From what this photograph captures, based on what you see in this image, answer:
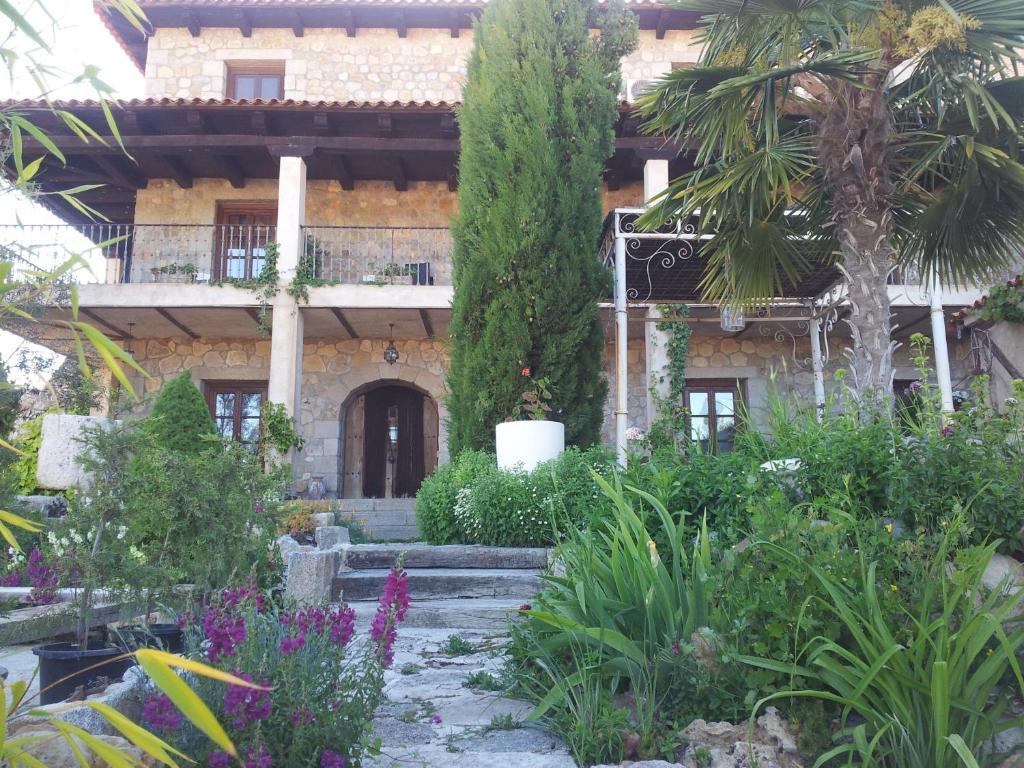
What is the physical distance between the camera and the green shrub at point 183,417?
766 centimetres

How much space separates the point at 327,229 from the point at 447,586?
8.41 meters

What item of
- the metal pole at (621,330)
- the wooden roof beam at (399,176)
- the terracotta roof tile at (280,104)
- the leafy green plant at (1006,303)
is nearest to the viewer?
the metal pole at (621,330)

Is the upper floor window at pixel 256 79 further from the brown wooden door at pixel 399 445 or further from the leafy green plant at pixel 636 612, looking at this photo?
the leafy green plant at pixel 636 612

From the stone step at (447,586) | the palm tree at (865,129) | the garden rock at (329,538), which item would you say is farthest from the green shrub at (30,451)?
the palm tree at (865,129)

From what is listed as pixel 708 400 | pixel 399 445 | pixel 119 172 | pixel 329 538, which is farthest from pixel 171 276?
pixel 708 400

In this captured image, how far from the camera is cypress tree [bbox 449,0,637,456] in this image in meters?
7.48

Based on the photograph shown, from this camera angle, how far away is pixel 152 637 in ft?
9.17

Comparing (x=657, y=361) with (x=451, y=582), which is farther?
(x=657, y=361)

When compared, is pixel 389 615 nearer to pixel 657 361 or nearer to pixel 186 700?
pixel 186 700

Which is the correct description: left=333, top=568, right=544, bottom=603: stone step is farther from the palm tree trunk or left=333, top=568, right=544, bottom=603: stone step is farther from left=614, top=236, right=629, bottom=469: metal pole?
left=614, top=236, right=629, bottom=469: metal pole

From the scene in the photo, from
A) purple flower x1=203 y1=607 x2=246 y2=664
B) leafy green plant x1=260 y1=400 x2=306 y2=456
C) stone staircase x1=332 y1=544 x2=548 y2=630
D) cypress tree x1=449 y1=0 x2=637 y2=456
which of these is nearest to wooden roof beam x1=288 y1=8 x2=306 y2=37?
cypress tree x1=449 y1=0 x2=637 y2=456

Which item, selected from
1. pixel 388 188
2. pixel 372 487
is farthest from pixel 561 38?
pixel 372 487

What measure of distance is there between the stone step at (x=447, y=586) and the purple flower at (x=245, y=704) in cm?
272

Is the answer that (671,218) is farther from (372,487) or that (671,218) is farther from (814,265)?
(372,487)
